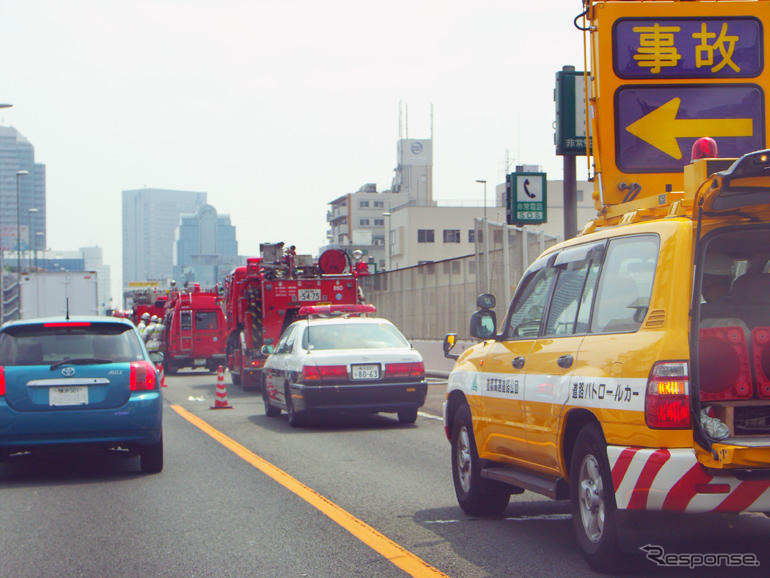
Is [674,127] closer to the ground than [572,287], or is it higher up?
higher up

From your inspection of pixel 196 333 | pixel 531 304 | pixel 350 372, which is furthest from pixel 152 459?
pixel 196 333

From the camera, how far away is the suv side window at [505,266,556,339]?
7.34 meters

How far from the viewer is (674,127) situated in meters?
9.34

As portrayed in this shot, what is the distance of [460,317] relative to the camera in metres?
30.1

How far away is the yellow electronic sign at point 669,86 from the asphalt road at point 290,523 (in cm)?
282

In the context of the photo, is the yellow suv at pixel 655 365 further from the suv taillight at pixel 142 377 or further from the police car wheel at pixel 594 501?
the suv taillight at pixel 142 377

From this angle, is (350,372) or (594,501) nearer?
(594,501)

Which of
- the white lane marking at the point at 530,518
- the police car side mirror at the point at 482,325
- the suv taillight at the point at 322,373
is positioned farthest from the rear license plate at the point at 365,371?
the police car side mirror at the point at 482,325

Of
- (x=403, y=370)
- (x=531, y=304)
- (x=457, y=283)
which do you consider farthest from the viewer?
(x=457, y=283)

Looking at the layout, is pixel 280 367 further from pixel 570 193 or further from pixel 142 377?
pixel 142 377

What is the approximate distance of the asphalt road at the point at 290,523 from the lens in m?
6.50

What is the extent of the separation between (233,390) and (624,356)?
21593 mm

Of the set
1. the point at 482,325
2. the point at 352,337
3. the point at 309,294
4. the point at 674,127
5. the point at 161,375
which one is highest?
the point at 674,127

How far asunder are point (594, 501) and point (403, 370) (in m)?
9.26
